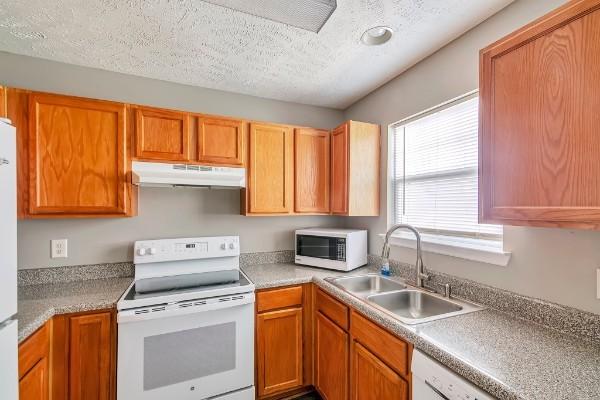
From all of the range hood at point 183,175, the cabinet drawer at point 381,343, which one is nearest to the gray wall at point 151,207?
the range hood at point 183,175

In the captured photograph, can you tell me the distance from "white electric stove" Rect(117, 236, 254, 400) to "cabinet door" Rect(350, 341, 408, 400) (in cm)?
70

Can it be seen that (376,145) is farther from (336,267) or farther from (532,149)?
(532,149)

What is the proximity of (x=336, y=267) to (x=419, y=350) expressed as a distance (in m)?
1.10

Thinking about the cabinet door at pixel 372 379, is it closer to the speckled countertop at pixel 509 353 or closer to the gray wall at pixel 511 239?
the speckled countertop at pixel 509 353

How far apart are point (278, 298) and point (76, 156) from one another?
1613 millimetres

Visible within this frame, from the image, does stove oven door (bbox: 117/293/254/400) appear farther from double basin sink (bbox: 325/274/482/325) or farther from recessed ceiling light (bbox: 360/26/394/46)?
recessed ceiling light (bbox: 360/26/394/46)

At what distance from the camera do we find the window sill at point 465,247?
4.68 feet

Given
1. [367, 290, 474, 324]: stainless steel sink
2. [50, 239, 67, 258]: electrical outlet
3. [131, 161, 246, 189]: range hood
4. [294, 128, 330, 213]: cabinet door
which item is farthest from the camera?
[294, 128, 330, 213]: cabinet door

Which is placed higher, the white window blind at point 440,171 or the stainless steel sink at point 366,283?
the white window blind at point 440,171

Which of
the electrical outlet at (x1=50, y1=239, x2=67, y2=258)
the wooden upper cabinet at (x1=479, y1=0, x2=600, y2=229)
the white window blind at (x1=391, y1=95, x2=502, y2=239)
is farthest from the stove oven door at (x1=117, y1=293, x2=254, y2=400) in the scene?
the wooden upper cabinet at (x1=479, y1=0, x2=600, y2=229)

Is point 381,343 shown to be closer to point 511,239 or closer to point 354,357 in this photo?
point 354,357

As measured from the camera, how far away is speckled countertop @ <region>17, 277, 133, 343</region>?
4.36 feet

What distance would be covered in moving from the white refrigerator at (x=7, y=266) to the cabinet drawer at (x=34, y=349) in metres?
0.22

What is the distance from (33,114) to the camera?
1635 millimetres
